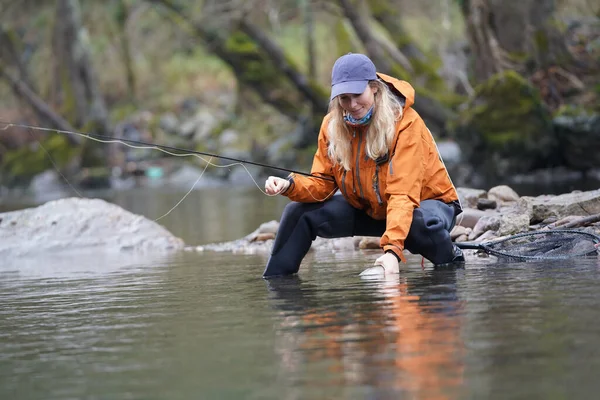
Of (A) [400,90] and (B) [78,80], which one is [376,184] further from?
(B) [78,80]

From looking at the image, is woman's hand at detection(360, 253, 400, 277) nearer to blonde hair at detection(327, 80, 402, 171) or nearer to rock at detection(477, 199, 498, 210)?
blonde hair at detection(327, 80, 402, 171)

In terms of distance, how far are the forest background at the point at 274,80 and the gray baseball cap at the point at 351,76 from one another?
2449mm

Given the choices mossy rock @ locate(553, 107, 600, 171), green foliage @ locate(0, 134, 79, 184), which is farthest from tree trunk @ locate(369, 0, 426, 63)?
green foliage @ locate(0, 134, 79, 184)

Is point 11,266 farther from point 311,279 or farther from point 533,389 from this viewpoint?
point 533,389

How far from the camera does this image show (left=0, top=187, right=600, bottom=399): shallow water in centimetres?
314

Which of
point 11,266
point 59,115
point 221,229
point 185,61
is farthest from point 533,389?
point 185,61

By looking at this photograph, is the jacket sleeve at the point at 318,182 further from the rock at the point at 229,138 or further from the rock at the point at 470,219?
the rock at the point at 229,138

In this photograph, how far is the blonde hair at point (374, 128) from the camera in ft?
17.8

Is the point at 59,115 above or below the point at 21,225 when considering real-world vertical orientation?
above

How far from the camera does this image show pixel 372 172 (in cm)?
560

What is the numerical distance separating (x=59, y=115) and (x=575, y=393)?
29.9 m

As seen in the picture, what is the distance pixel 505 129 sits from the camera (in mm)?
18125

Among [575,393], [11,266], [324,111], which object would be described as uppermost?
[324,111]

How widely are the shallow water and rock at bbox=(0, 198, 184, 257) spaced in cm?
303
